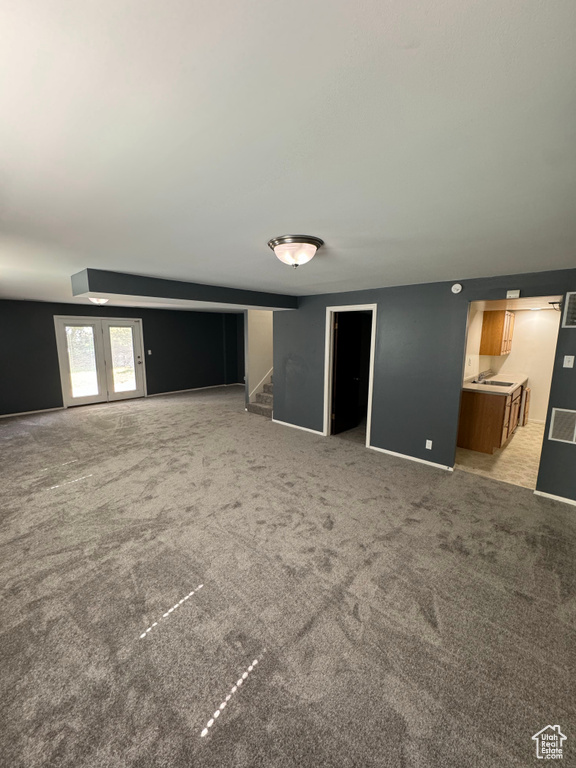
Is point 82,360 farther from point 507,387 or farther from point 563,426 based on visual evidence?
point 563,426

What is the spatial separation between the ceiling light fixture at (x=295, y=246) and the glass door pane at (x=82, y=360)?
6572 millimetres

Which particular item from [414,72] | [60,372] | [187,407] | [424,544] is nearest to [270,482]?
[424,544]

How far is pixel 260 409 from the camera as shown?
258 inches

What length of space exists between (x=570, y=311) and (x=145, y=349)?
796 centimetres

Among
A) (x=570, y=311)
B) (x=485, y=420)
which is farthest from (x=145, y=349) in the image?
(x=570, y=311)

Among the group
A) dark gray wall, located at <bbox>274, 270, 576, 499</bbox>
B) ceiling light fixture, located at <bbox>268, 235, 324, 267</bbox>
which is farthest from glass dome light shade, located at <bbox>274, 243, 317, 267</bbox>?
dark gray wall, located at <bbox>274, 270, 576, 499</bbox>

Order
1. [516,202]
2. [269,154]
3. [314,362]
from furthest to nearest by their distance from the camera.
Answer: [314,362], [516,202], [269,154]

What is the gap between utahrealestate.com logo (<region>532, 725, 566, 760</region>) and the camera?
1.31 metres

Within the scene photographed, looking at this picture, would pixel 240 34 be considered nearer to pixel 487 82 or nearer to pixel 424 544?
pixel 487 82

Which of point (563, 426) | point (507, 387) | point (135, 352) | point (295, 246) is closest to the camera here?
point (295, 246)

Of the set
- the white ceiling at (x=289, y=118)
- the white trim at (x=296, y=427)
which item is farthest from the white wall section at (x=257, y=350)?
the white ceiling at (x=289, y=118)

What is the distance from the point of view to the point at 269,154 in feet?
3.84

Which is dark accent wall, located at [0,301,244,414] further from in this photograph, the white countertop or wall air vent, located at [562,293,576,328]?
wall air vent, located at [562,293,576,328]

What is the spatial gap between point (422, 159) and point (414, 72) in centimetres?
43
